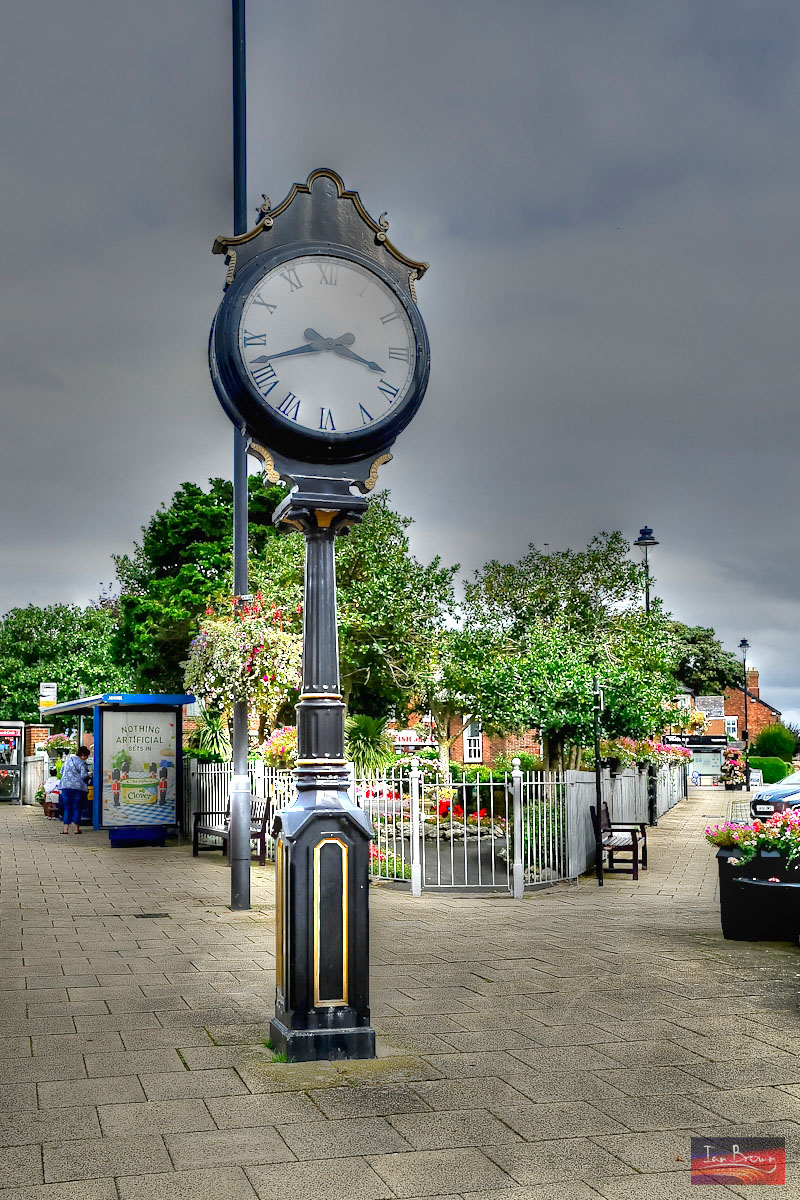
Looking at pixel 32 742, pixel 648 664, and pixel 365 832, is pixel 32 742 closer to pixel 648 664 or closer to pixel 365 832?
pixel 648 664

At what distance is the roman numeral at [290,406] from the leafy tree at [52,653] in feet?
157

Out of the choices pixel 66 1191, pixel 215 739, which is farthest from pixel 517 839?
pixel 215 739

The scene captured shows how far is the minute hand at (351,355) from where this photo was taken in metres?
6.59

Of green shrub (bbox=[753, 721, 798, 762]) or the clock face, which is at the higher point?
the clock face

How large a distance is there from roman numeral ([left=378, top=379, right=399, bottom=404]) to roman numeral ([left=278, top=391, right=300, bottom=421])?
511 mm

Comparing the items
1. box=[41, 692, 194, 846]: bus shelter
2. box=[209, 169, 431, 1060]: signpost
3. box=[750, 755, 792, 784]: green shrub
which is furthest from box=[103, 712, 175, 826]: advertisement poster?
box=[750, 755, 792, 784]: green shrub

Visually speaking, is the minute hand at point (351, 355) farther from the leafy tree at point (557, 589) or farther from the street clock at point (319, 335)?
the leafy tree at point (557, 589)

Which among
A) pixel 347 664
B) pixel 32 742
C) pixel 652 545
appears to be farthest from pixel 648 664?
pixel 32 742

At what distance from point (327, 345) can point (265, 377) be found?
0.41m

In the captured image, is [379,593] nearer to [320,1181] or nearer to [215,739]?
[215,739]

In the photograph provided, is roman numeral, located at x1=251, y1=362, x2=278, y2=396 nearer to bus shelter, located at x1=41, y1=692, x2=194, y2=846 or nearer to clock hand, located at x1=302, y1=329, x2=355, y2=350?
clock hand, located at x1=302, y1=329, x2=355, y2=350

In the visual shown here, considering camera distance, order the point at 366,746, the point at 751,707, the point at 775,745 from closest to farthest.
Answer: the point at 366,746, the point at 775,745, the point at 751,707

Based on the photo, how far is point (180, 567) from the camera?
3853 cm

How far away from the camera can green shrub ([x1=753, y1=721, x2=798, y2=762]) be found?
5622 centimetres
